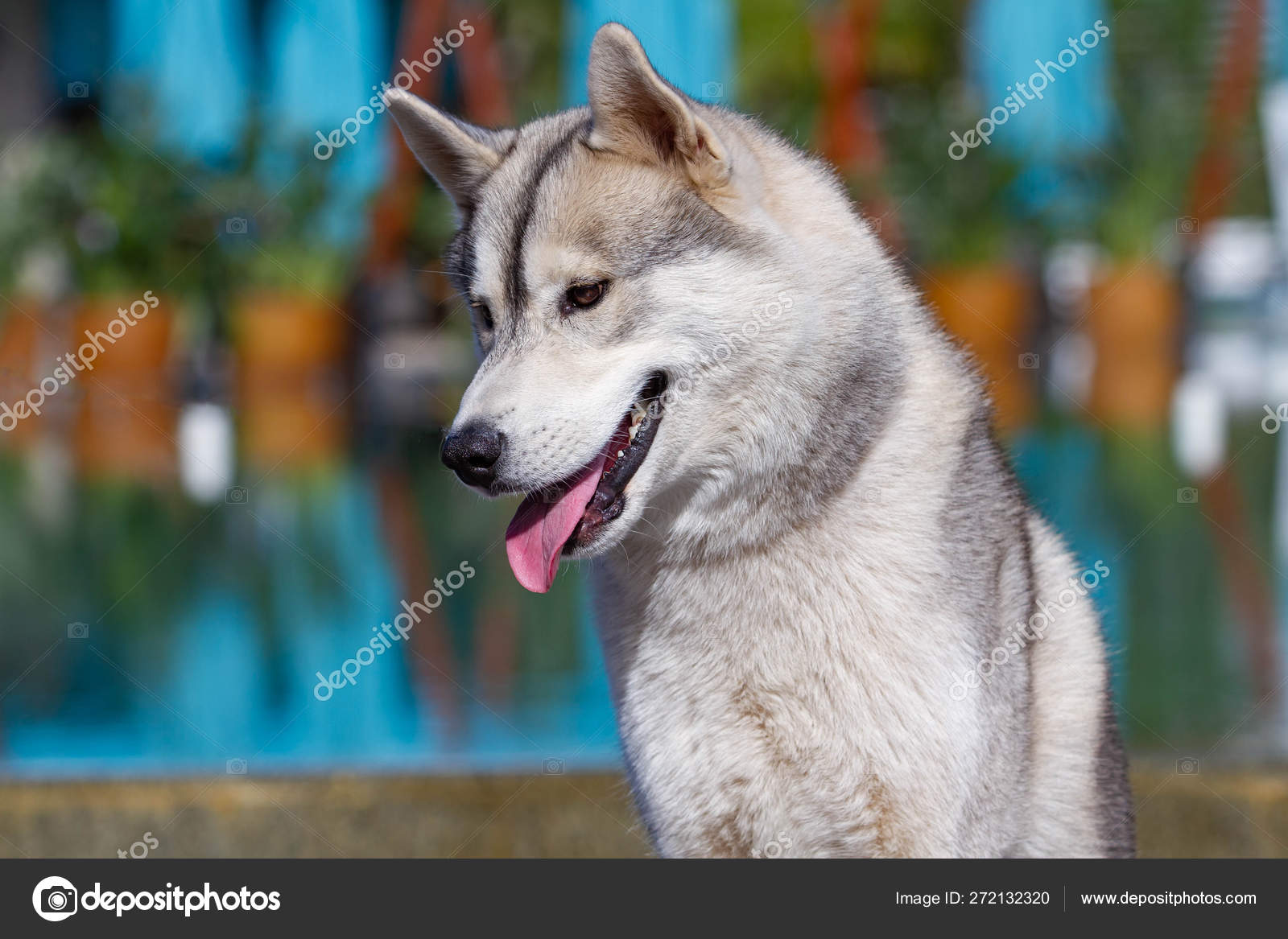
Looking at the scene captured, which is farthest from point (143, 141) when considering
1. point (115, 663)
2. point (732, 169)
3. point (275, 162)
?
point (732, 169)

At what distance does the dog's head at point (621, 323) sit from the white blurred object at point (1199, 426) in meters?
6.44

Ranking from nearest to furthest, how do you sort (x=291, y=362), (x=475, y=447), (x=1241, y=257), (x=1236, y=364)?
(x=475, y=447) → (x=291, y=362) → (x=1236, y=364) → (x=1241, y=257)

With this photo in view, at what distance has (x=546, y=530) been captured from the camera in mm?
2908

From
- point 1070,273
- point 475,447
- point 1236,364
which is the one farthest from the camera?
point 1236,364

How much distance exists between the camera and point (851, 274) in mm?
3057

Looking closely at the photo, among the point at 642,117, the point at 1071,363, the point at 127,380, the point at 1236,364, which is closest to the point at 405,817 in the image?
the point at 642,117

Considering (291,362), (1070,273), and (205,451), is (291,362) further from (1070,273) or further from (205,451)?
(1070,273)

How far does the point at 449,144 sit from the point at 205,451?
7.77m

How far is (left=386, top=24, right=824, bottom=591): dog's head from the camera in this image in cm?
281

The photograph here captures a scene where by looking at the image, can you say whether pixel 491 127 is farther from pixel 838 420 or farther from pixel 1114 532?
pixel 1114 532

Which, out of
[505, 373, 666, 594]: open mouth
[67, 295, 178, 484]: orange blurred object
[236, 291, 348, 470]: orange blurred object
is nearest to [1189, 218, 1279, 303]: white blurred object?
[236, 291, 348, 470]: orange blurred object

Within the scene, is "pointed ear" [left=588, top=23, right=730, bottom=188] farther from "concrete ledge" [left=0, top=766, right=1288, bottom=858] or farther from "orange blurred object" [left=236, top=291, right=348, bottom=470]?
"orange blurred object" [left=236, top=291, right=348, bottom=470]
